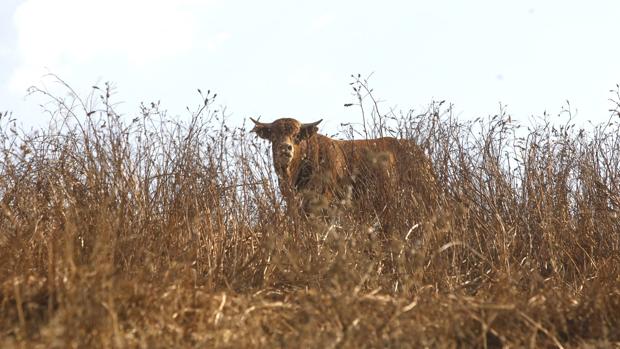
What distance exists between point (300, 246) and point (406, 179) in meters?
1.62

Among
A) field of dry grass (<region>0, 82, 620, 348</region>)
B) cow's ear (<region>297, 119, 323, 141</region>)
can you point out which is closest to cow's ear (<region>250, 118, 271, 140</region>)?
cow's ear (<region>297, 119, 323, 141</region>)

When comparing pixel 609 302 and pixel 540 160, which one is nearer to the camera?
pixel 609 302

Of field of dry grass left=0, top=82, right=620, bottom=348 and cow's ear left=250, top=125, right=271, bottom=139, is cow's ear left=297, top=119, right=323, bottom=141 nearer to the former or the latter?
cow's ear left=250, top=125, right=271, bottom=139

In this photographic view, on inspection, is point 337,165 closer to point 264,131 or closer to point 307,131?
point 307,131

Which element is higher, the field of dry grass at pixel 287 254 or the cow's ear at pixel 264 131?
the cow's ear at pixel 264 131

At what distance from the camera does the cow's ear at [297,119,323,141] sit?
9.39 meters

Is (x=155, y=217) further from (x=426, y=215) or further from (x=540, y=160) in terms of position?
(x=540, y=160)

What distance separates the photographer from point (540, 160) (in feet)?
23.2

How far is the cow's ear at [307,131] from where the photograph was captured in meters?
9.39

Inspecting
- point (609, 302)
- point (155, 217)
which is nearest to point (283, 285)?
point (155, 217)

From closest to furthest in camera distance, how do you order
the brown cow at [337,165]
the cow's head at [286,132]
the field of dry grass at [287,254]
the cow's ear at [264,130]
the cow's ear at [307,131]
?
the field of dry grass at [287,254] → the brown cow at [337,165] → the cow's head at [286,132] → the cow's ear at [264,130] → the cow's ear at [307,131]

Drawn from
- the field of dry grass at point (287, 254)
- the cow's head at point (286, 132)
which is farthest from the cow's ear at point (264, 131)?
the field of dry grass at point (287, 254)

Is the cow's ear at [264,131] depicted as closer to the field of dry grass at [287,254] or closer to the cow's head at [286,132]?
the cow's head at [286,132]

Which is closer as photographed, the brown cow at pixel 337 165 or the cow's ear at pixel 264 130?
the brown cow at pixel 337 165
